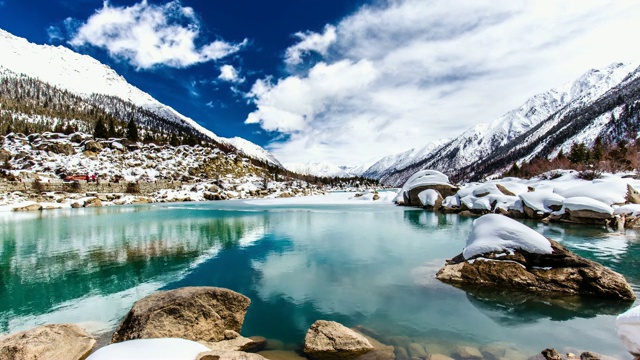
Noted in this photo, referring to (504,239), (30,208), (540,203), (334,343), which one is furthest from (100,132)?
(504,239)

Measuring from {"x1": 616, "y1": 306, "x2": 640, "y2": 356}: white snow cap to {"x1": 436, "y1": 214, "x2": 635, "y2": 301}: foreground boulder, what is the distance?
7828 millimetres

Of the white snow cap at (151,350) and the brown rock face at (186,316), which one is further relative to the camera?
the brown rock face at (186,316)

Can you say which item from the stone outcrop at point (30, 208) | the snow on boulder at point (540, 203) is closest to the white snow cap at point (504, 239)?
the snow on boulder at point (540, 203)

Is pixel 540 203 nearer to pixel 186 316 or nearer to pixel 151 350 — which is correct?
pixel 186 316

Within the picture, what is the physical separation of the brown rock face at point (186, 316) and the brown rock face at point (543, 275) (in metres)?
9.41

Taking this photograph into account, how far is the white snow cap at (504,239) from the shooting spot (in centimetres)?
1289

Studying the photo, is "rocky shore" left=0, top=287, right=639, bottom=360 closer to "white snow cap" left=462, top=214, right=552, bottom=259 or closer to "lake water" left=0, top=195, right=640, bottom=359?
"lake water" left=0, top=195, right=640, bottom=359

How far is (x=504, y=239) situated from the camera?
44.2 feet

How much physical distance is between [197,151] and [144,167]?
28451 mm

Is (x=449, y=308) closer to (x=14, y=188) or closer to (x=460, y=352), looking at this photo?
(x=460, y=352)

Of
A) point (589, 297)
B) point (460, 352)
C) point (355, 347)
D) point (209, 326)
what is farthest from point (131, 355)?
point (589, 297)

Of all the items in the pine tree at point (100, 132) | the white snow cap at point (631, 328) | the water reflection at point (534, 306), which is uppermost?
the pine tree at point (100, 132)

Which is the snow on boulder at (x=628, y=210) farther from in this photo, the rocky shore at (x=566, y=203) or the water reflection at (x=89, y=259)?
the water reflection at (x=89, y=259)

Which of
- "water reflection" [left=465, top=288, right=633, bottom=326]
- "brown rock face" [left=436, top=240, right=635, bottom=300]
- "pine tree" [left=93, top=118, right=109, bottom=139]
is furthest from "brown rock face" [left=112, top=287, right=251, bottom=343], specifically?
"pine tree" [left=93, top=118, right=109, bottom=139]
